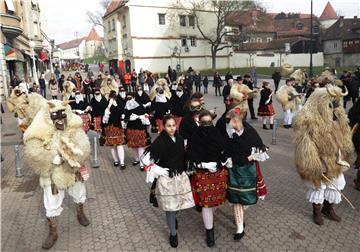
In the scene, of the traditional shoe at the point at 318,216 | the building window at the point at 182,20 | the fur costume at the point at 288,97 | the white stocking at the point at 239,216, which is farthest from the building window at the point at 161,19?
the white stocking at the point at 239,216

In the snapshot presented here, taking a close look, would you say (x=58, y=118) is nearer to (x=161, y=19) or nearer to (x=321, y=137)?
(x=321, y=137)

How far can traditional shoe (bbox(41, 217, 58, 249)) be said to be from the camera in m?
5.32

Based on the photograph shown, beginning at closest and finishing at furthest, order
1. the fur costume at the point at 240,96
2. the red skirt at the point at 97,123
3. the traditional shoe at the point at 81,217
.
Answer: the traditional shoe at the point at 81,217 < the fur costume at the point at 240,96 < the red skirt at the point at 97,123

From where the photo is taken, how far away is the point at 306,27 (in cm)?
6856

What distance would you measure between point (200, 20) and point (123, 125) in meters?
39.7

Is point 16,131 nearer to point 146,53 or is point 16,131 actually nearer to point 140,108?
point 140,108

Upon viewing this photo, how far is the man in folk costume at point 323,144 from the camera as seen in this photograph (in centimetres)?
535

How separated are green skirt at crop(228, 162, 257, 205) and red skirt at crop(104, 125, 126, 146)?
454 cm

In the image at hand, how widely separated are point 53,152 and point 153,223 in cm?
208

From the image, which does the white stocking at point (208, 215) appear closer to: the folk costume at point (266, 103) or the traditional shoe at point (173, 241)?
the traditional shoe at point (173, 241)

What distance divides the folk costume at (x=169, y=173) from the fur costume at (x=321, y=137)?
1.91 metres

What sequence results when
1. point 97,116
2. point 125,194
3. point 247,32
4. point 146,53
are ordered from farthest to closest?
point 247,32
point 146,53
point 97,116
point 125,194

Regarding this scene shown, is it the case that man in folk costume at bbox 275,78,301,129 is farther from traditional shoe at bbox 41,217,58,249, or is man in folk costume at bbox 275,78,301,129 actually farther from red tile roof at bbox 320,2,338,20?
red tile roof at bbox 320,2,338,20

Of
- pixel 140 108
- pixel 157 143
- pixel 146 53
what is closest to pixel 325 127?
pixel 157 143
